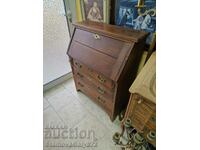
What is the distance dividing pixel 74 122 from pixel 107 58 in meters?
0.89

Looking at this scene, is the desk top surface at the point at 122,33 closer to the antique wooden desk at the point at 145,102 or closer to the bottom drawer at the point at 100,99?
the antique wooden desk at the point at 145,102

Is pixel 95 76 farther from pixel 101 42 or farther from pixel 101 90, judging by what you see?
pixel 101 42

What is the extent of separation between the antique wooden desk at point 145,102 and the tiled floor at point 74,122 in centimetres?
47

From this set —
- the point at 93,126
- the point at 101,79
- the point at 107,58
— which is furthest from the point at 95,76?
the point at 93,126

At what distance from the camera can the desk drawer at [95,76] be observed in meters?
1.14

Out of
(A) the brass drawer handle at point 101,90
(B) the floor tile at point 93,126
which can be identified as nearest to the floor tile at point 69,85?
(B) the floor tile at point 93,126

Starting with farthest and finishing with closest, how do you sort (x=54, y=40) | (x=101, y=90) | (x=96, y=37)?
(x=54, y=40) < (x=101, y=90) < (x=96, y=37)

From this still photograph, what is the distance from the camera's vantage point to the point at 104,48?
1.09 meters

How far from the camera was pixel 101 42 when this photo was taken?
1112 mm
